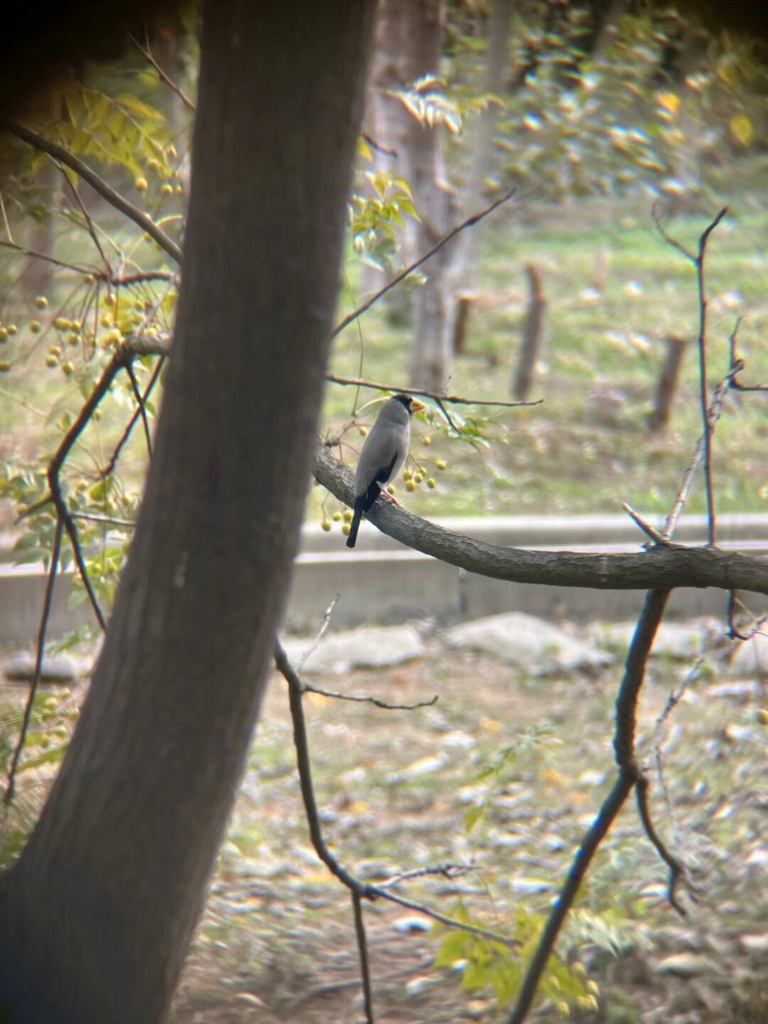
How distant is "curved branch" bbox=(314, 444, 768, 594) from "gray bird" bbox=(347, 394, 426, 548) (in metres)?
0.98

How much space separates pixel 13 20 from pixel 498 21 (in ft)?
28.8

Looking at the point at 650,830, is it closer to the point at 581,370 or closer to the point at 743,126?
the point at 743,126

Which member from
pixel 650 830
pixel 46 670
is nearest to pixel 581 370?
pixel 46 670

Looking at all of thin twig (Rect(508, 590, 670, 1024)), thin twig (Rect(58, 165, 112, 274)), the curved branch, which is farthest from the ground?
thin twig (Rect(58, 165, 112, 274))

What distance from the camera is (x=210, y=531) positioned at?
1.74 metres

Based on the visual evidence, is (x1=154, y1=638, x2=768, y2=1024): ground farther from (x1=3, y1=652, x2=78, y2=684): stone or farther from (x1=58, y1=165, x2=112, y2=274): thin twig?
(x1=58, y1=165, x2=112, y2=274): thin twig

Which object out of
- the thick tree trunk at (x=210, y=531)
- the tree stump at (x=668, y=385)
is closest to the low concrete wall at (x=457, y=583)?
the tree stump at (x=668, y=385)

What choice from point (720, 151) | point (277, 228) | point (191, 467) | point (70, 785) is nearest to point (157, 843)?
point (70, 785)

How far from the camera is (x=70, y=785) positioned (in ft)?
6.26

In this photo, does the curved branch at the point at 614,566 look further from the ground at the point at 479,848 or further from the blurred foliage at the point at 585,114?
the blurred foliage at the point at 585,114

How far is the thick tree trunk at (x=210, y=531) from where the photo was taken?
1672 millimetres

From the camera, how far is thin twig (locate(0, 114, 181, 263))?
8.05 feet

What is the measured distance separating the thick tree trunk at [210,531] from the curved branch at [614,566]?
1.55 ft

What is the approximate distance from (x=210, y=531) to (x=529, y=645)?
447 centimetres
